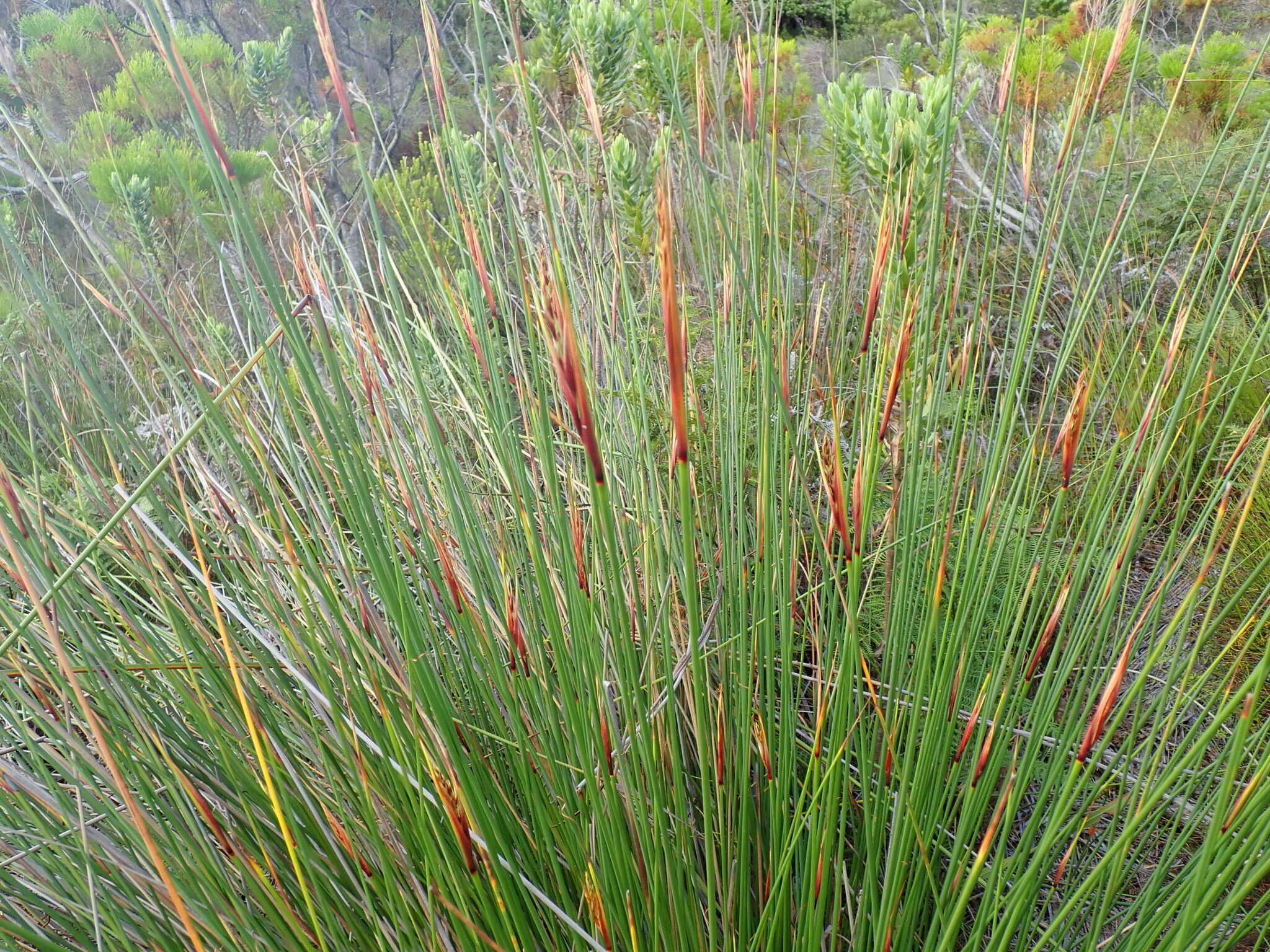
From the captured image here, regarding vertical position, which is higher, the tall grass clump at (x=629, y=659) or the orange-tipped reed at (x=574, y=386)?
the orange-tipped reed at (x=574, y=386)

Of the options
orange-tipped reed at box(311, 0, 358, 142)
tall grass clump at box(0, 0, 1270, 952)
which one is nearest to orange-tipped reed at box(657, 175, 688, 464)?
tall grass clump at box(0, 0, 1270, 952)

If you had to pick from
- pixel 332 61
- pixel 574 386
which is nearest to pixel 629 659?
pixel 574 386

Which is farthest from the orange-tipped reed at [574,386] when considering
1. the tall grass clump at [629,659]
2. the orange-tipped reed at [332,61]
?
the orange-tipped reed at [332,61]

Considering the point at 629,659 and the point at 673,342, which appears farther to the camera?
the point at 629,659

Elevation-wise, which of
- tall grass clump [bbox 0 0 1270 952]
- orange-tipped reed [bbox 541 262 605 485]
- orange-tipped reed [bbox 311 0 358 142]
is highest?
orange-tipped reed [bbox 311 0 358 142]

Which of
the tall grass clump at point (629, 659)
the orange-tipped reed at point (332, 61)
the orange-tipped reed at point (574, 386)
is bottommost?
the tall grass clump at point (629, 659)

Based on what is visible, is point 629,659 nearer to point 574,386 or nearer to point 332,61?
point 574,386

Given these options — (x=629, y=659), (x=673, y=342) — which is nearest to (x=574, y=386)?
(x=673, y=342)

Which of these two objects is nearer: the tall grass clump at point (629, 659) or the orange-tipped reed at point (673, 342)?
the orange-tipped reed at point (673, 342)

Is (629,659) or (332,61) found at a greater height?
(332,61)

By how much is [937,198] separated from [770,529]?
0.33 m

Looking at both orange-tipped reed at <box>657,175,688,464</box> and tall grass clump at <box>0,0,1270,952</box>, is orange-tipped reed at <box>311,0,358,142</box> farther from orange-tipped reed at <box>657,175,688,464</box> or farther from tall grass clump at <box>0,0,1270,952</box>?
orange-tipped reed at <box>657,175,688,464</box>

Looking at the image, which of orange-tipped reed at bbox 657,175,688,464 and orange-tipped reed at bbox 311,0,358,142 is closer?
orange-tipped reed at bbox 657,175,688,464

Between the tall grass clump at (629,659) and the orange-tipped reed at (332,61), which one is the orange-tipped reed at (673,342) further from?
the orange-tipped reed at (332,61)
